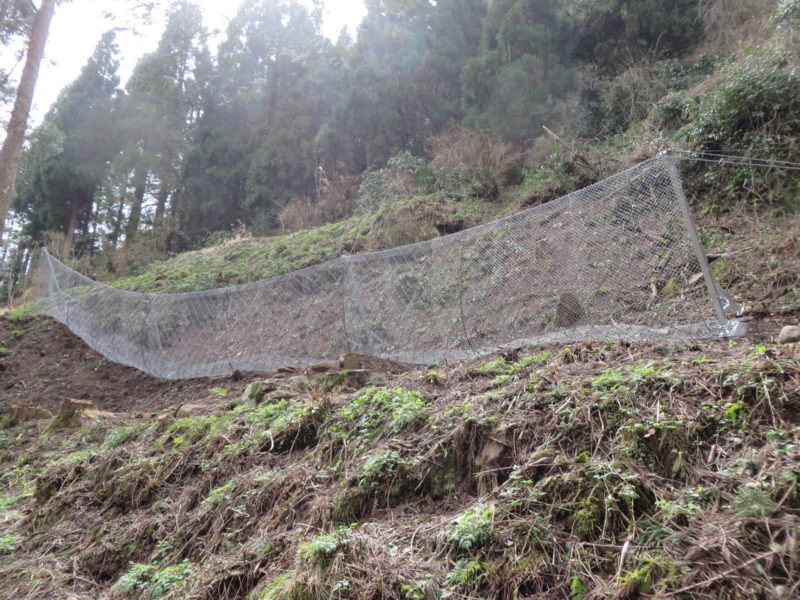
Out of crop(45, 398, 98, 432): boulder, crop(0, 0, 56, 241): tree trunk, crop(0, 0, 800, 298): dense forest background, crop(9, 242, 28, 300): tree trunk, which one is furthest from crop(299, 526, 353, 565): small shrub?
crop(9, 242, 28, 300): tree trunk

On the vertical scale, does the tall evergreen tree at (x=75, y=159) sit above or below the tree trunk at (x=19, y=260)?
above

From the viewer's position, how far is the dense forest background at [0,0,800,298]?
9562 millimetres

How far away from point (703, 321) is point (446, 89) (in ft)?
43.8

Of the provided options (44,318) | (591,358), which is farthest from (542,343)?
(44,318)

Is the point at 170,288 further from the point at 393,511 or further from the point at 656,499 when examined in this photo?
the point at 656,499

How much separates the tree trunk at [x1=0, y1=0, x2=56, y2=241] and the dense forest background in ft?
4.02

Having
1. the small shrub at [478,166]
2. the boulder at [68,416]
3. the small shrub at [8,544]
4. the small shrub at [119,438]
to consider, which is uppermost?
the small shrub at [478,166]

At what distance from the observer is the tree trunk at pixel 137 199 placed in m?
17.9

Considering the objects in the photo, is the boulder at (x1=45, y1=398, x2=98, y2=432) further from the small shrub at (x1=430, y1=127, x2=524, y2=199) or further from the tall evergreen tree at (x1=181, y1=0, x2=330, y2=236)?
the tall evergreen tree at (x1=181, y1=0, x2=330, y2=236)

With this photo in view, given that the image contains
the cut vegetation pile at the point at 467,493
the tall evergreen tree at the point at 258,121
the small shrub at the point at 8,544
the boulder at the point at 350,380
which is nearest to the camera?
the cut vegetation pile at the point at 467,493

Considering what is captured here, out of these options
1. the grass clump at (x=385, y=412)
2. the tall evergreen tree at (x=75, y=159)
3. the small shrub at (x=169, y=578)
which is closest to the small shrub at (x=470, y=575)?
the grass clump at (x=385, y=412)

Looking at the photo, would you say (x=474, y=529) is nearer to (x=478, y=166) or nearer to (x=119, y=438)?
(x=119, y=438)

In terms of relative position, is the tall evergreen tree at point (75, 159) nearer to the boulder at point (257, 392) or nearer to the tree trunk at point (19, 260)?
the tree trunk at point (19, 260)

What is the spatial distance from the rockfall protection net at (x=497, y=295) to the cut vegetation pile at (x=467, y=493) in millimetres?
379
